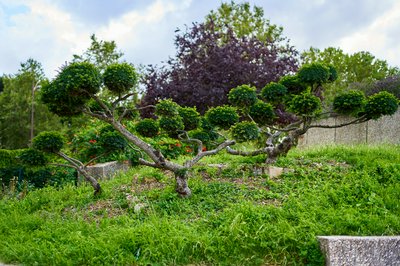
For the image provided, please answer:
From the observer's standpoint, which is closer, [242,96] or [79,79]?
[79,79]

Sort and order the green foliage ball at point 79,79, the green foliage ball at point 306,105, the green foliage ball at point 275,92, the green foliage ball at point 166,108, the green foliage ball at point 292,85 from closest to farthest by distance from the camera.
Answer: the green foliage ball at point 79,79, the green foliage ball at point 166,108, the green foliage ball at point 306,105, the green foliage ball at point 275,92, the green foliage ball at point 292,85

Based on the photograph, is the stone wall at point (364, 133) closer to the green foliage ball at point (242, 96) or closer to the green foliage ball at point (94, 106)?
the green foliage ball at point (242, 96)

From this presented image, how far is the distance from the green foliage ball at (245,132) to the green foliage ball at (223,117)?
0.11 meters

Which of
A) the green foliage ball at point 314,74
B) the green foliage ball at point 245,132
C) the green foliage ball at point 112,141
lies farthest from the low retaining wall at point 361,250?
the green foliage ball at point 112,141

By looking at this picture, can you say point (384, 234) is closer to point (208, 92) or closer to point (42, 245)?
point (42, 245)

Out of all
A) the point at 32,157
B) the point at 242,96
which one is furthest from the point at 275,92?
the point at 32,157

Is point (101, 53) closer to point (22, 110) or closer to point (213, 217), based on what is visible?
point (22, 110)

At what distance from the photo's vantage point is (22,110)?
77.8 feet

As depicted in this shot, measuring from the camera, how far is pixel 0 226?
547cm

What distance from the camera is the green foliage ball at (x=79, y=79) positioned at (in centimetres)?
518

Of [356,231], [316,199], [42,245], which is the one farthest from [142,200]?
[356,231]

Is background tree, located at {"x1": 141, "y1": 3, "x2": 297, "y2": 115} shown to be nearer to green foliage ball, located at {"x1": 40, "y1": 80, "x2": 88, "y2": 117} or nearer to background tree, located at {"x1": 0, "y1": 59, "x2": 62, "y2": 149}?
green foliage ball, located at {"x1": 40, "y1": 80, "x2": 88, "y2": 117}

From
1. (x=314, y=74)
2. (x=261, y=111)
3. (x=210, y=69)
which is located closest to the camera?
(x=314, y=74)

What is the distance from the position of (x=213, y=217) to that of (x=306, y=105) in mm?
2293
